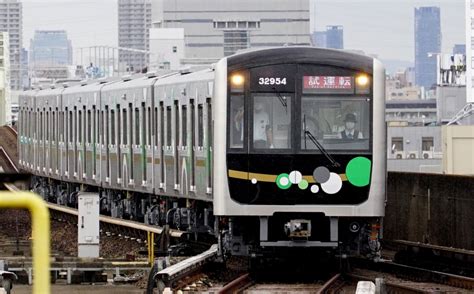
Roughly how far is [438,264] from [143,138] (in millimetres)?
6504

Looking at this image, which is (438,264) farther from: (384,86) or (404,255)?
(384,86)

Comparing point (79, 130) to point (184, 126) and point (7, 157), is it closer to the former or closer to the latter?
point (184, 126)

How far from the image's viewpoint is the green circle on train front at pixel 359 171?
14789 mm

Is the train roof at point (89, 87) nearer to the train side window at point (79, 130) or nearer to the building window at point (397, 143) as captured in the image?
the train side window at point (79, 130)

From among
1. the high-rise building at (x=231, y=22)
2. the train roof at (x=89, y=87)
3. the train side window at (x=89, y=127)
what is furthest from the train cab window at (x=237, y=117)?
the high-rise building at (x=231, y=22)

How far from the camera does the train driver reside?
14.8 metres

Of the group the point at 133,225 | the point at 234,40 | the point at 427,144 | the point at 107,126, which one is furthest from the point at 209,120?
the point at 234,40

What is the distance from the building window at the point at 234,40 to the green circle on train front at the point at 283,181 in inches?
4755

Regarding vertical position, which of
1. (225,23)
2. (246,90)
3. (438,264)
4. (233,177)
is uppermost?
(225,23)

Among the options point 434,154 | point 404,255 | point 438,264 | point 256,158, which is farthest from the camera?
point 434,154

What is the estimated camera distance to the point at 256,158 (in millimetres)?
14703

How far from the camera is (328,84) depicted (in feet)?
49.0

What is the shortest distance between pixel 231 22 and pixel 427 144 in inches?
3141

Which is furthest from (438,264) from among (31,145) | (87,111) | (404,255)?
(31,145)
